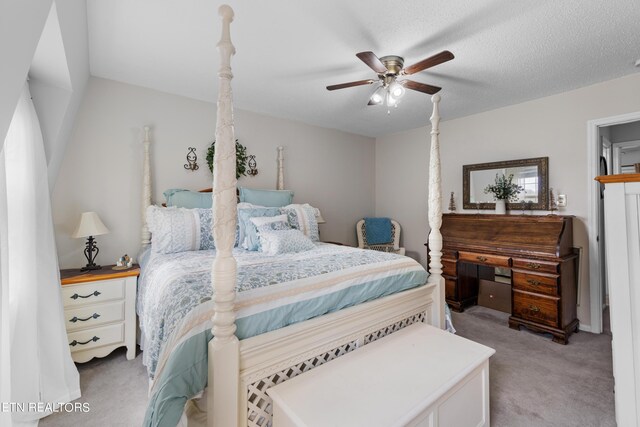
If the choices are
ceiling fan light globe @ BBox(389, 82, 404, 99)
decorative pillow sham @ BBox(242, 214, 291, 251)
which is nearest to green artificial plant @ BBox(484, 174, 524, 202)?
ceiling fan light globe @ BBox(389, 82, 404, 99)

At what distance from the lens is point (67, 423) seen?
5.37 feet

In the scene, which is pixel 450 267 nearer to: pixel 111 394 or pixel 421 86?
pixel 421 86

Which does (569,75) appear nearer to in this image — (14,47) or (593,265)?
(593,265)

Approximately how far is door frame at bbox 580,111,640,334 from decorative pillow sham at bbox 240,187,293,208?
125 inches

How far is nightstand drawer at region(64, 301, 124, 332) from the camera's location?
83.2 inches

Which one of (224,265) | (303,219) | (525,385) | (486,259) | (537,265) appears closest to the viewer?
(224,265)

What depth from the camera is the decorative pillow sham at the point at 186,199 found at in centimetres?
278

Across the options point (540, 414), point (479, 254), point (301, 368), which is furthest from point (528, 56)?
point (301, 368)

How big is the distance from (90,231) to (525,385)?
3526 millimetres

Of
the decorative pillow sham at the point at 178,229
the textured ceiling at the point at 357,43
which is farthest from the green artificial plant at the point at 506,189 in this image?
the decorative pillow sham at the point at 178,229

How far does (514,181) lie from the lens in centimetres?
334

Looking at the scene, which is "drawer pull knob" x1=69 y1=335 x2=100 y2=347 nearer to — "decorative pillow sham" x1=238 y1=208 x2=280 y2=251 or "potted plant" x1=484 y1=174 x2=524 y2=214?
"decorative pillow sham" x1=238 y1=208 x2=280 y2=251

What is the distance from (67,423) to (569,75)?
15.1ft

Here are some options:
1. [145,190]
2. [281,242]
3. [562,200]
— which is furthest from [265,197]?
[562,200]
